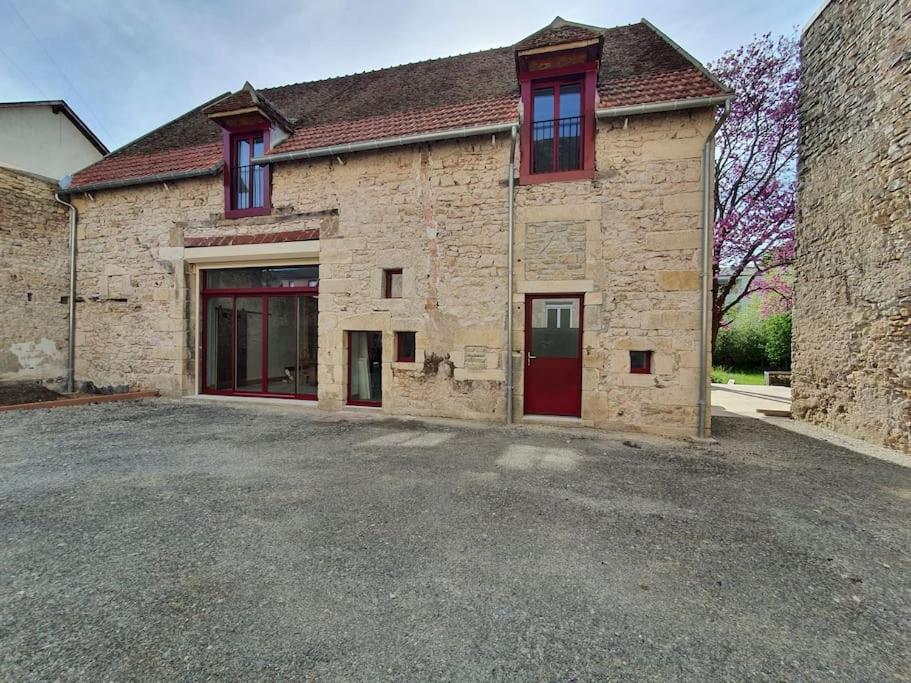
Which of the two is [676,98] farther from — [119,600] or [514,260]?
[119,600]

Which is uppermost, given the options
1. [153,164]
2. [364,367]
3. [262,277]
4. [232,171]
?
[153,164]

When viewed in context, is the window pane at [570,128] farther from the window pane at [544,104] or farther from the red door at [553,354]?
the red door at [553,354]

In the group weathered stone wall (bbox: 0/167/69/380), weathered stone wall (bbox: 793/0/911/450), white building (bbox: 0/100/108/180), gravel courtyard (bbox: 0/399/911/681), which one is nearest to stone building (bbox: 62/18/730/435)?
weathered stone wall (bbox: 0/167/69/380)

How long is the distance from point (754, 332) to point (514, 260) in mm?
18669

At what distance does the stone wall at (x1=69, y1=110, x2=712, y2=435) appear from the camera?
5645 millimetres

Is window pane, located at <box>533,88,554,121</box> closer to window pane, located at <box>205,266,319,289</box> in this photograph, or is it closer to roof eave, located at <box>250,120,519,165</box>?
roof eave, located at <box>250,120,519,165</box>

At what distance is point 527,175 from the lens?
20.2ft

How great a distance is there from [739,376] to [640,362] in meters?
15.5

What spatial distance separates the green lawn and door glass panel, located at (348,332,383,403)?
1514 cm

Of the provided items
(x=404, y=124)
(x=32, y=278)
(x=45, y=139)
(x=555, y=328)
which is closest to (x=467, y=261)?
(x=555, y=328)

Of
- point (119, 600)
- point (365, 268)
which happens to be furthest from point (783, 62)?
point (119, 600)

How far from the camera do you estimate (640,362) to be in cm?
585

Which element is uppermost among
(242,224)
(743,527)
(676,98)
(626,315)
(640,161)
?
(676,98)

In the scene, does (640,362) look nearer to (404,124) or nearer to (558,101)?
(558,101)
